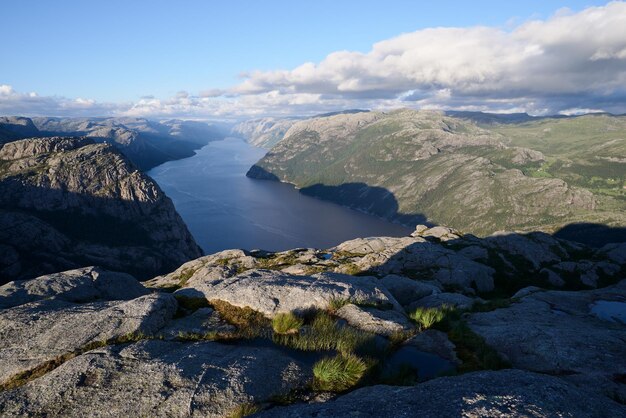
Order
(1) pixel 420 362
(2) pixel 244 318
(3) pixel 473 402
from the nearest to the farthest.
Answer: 1. (3) pixel 473 402
2. (1) pixel 420 362
3. (2) pixel 244 318

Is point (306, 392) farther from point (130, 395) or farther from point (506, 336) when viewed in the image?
point (506, 336)

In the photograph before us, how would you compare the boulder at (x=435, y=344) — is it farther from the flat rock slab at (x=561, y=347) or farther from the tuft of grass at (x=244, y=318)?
the tuft of grass at (x=244, y=318)

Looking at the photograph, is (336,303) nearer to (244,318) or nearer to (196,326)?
(244,318)

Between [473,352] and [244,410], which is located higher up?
[244,410]

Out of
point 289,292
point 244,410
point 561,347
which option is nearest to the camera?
point 244,410

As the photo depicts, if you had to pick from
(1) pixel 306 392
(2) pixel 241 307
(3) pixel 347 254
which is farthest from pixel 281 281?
(3) pixel 347 254

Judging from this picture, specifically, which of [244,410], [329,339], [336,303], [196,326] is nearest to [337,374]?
[329,339]
